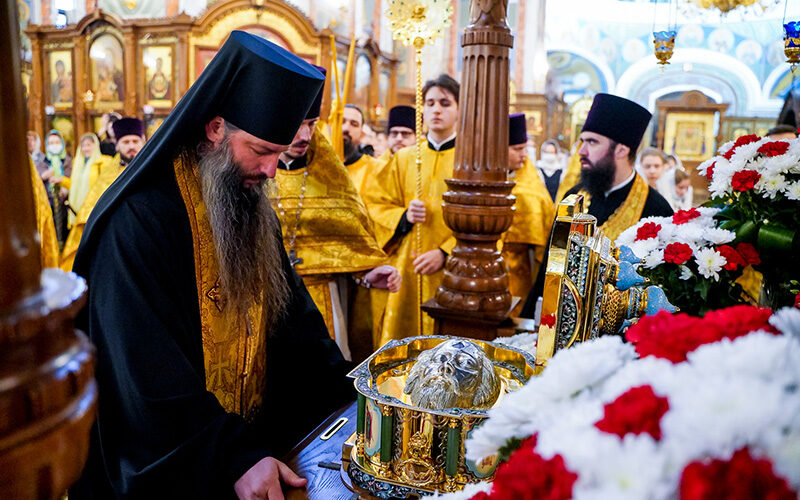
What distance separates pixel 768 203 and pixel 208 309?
1.72m

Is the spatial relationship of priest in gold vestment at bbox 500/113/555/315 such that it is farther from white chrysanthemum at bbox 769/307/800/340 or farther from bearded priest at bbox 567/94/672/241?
white chrysanthemum at bbox 769/307/800/340

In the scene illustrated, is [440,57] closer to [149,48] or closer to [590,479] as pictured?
[149,48]

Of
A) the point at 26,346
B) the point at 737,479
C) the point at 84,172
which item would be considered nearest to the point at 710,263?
the point at 737,479

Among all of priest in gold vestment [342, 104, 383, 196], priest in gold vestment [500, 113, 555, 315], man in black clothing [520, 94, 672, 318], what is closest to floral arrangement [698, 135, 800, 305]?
man in black clothing [520, 94, 672, 318]

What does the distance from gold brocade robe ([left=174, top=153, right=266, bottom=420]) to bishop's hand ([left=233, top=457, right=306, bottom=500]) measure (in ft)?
1.83

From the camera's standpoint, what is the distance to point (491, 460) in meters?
1.27

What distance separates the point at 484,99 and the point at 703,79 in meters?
22.1

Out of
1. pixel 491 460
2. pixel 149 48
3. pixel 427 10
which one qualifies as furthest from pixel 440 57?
pixel 491 460

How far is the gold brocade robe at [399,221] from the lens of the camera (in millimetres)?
3936

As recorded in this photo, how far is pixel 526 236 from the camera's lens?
174 inches

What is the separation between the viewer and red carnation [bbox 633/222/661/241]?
1.82m

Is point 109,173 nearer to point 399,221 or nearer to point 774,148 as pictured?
point 399,221

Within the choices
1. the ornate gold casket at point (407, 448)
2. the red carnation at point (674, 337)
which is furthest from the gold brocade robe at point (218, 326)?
the red carnation at point (674, 337)

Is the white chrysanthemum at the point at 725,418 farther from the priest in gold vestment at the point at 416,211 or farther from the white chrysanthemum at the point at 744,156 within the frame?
the priest in gold vestment at the point at 416,211
